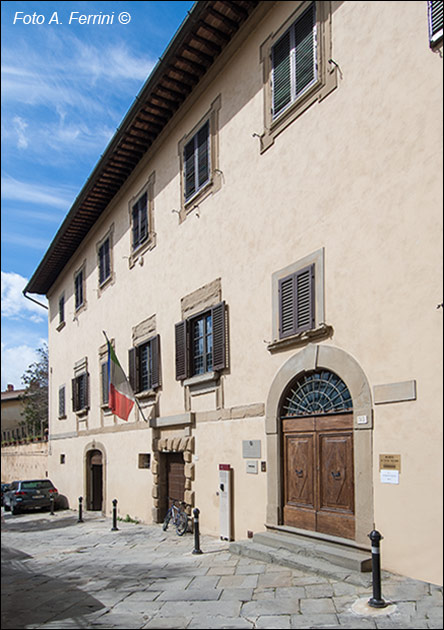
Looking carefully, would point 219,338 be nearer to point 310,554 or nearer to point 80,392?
point 310,554

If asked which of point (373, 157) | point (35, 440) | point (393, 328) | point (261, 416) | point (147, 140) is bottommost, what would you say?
point (35, 440)

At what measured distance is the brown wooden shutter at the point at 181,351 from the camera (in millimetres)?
13330

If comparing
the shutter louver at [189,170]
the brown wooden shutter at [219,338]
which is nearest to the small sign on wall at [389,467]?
the brown wooden shutter at [219,338]

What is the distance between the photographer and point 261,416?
10.6 metres

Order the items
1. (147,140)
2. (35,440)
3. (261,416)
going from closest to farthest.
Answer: (261,416)
(147,140)
(35,440)

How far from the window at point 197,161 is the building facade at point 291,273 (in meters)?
0.07

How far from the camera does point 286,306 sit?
32.6ft

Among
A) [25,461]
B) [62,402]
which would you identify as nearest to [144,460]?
[62,402]

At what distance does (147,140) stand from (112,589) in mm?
11108

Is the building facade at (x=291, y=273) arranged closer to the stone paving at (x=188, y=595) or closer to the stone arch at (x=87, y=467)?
the stone paving at (x=188, y=595)

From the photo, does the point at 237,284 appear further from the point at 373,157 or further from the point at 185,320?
the point at 373,157

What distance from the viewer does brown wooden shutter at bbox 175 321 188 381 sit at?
13.3 m

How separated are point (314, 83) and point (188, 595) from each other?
750 cm

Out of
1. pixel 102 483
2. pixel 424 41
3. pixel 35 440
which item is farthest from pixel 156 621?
pixel 35 440
